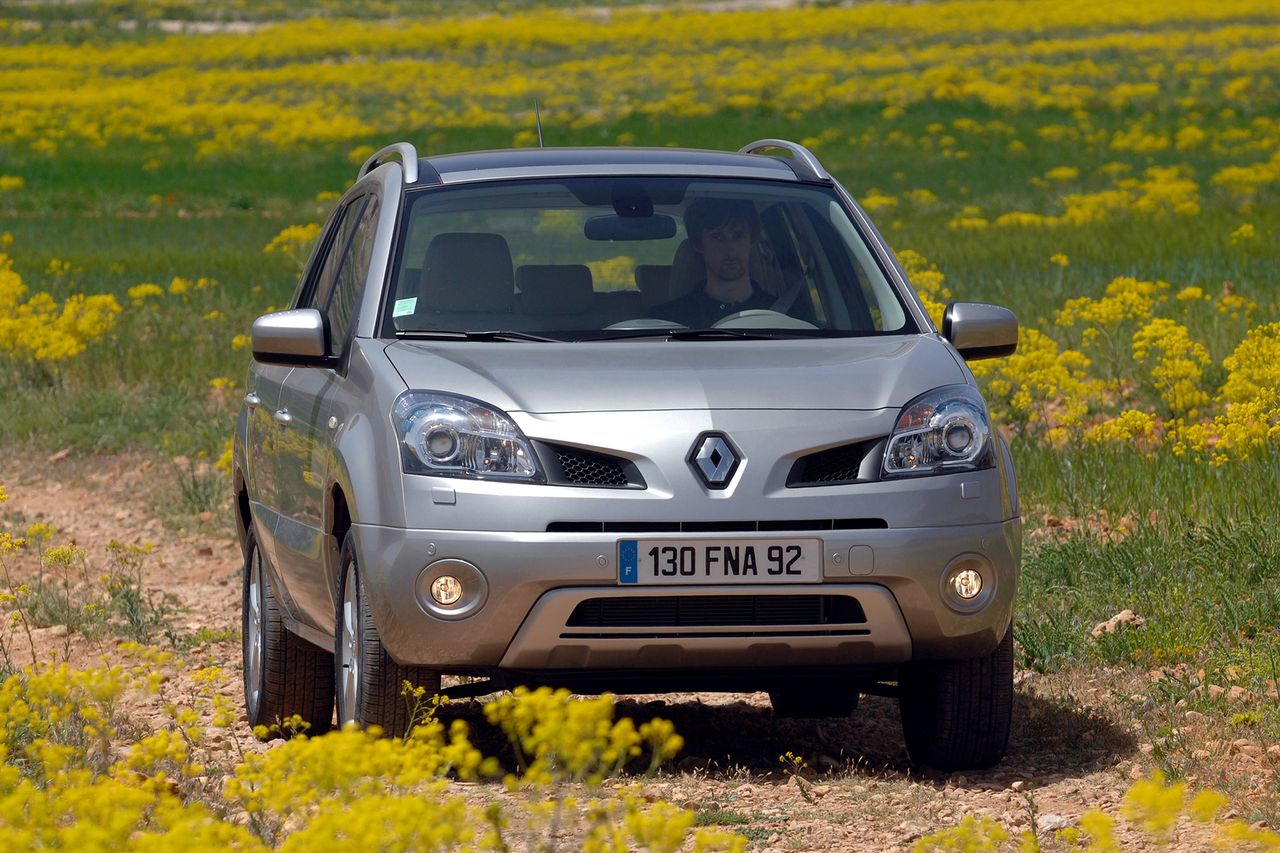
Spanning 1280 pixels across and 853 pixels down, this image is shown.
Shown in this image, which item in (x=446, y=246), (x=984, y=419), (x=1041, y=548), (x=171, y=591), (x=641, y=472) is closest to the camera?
(x=641, y=472)

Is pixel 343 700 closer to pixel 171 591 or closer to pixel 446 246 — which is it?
pixel 446 246

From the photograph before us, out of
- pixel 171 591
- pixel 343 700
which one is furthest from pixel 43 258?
pixel 343 700

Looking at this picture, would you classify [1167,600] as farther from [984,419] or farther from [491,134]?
[491,134]

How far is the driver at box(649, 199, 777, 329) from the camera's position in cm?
657

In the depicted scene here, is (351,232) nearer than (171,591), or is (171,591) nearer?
(351,232)

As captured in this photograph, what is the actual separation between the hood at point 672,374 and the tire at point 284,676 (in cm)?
124

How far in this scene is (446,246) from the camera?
6.57m

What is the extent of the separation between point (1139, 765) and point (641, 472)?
66.8 inches

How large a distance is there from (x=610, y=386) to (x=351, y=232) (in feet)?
6.33

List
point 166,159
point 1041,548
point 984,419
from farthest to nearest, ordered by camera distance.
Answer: point 166,159 < point 1041,548 < point 984,419

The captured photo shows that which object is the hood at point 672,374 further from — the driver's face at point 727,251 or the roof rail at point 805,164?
the roof rail at point 805,164

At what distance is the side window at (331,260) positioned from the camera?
7332 mm

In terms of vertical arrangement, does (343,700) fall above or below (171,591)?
above

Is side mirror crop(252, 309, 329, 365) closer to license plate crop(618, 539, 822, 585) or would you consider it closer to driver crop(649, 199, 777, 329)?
driver crop(649, 199, 777, 329)
